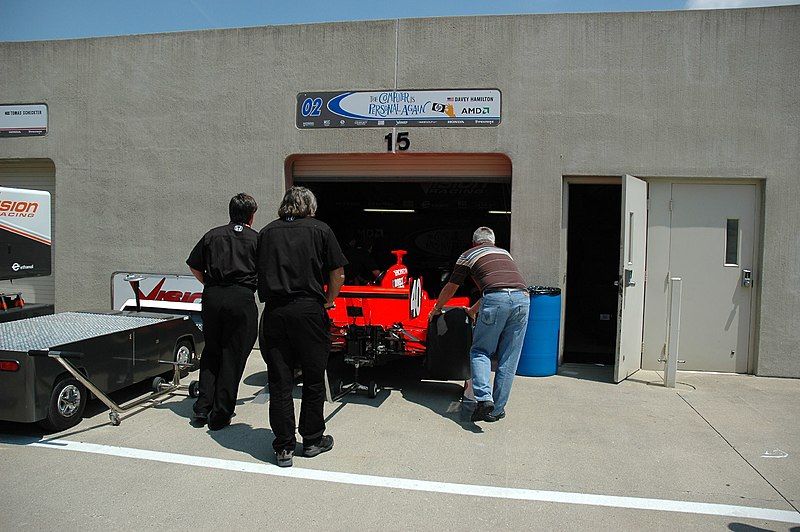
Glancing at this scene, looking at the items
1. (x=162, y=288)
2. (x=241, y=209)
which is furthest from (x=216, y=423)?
(x=162, y=288)

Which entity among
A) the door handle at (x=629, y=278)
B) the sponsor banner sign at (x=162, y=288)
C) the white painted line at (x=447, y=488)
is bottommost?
the white painted line at (x=447, y=488)

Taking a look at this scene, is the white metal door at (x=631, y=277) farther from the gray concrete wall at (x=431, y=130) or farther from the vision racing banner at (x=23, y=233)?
the vision racing banner at (x=23, y=233)

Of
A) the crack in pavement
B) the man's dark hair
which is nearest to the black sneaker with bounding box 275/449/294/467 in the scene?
the man's dark hair

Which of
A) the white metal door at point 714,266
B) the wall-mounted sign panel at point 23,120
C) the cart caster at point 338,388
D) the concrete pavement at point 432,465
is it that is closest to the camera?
the concrete pavement at point 432,465

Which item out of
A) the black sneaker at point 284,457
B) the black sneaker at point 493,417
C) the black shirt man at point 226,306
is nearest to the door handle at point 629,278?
the black sneaker at point 493,417

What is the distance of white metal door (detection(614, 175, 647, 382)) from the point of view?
22.3ft

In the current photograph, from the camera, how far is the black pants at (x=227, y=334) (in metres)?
5.02

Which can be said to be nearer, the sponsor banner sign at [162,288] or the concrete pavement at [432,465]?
the concrete pavement at [432,465]

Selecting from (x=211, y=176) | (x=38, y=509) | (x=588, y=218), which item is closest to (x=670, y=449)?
(x=38, y=509)

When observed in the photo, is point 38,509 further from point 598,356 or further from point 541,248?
point 598,356

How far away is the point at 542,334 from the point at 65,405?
5.00 m

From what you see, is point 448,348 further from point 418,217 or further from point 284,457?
point 418,217

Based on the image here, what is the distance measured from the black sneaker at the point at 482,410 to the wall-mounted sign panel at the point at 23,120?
25.9ft

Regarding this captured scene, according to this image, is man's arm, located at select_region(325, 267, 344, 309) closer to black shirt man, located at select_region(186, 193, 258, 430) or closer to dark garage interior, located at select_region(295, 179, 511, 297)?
black shirt man, located at select_region(186, 193, 258, 430)
